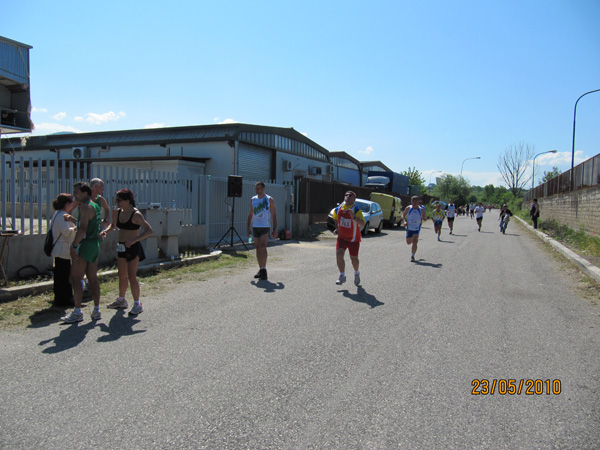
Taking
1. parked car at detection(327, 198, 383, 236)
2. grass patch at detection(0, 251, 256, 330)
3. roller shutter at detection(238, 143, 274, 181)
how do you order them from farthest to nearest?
roller shutter at detection(238, 143, 274, 181), parked car at detection(327, 198, 383, 236), grass patch at detection(0, 251, 256, 330)

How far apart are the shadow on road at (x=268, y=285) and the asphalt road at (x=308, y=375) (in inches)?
23.7

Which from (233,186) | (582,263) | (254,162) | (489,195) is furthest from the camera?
(489,195)

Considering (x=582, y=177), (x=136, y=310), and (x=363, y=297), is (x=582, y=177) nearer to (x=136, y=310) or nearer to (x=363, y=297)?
(x=363, y=297)

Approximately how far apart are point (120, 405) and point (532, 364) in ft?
12.0

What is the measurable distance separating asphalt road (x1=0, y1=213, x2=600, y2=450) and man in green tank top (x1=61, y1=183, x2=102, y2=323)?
0.76ft

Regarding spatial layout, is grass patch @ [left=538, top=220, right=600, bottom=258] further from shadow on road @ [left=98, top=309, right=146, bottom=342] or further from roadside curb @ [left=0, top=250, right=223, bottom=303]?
shadow on road @ [left=98, top=309, right=146, bottom=342]

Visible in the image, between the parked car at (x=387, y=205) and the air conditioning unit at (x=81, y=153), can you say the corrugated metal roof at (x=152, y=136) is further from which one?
the parked car at (x=387, y=205)

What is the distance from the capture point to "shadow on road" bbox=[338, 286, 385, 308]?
6574 millimetres

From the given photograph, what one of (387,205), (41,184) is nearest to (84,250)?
(41,184)

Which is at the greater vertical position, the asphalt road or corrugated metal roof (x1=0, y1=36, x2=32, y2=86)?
corrugated metal roof (x1=0, y1=36, x2=32, y2=86)

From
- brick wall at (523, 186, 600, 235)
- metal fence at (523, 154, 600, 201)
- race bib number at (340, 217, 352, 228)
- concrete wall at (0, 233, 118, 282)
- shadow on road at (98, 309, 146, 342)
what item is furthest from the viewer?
metal fence at (523, 154, 600, 201)

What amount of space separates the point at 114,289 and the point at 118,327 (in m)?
2.18

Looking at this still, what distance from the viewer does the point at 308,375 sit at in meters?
3.81
